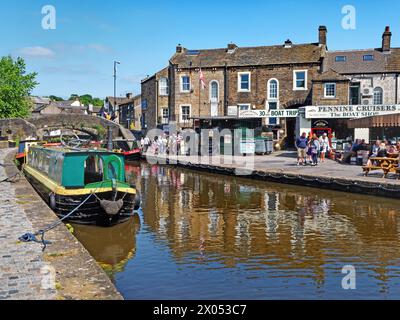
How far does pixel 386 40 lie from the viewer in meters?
33.9

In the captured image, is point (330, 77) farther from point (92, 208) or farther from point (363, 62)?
point (92, 208)

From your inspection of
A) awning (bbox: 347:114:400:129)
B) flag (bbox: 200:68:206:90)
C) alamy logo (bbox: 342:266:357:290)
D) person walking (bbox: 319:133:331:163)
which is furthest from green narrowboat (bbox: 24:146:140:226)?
flag (bbox: 200:68:206:90)

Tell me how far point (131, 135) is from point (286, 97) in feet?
49.5

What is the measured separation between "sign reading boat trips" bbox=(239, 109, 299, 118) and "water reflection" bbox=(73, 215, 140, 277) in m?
18.6

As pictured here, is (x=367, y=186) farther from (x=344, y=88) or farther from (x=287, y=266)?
(x=344, y=88)

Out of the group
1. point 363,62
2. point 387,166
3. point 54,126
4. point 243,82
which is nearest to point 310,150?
point 387,166

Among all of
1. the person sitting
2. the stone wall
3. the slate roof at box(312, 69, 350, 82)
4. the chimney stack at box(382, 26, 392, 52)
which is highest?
the chimney stack at box(382, 26, 392, 52)

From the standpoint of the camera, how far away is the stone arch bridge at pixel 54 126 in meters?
44.4

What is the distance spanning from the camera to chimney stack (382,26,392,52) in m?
33.8

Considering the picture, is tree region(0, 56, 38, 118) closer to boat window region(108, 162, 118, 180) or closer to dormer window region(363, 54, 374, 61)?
dormer window region(363, 54, 374, 61)

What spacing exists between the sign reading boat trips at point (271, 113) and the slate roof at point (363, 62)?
5.82 meters

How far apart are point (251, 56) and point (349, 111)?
11922 mm

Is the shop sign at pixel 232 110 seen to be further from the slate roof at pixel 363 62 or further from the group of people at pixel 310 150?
the group of people at pixel 310 150

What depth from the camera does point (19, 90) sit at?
6066 cm
